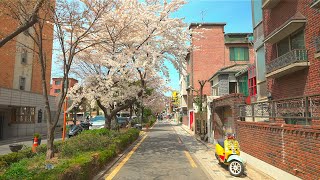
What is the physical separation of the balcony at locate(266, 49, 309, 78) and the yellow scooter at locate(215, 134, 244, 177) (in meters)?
4.29

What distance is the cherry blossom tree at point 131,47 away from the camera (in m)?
14.6

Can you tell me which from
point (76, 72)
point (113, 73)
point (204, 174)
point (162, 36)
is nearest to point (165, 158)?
point (204, 174)

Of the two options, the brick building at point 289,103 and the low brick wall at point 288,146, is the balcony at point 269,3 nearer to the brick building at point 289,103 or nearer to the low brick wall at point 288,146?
the brick building at point 289,103

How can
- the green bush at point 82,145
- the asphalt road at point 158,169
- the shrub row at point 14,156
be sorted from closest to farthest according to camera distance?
the asphalt road at point 158,169
the shrub row at point 14,156
the green bush at point 82,145

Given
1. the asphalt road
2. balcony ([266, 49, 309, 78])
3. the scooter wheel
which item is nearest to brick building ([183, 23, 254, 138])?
balcony ([266, 49, 309, 78])

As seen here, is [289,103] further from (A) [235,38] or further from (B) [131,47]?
(A) [235,38]

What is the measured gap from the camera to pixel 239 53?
38500mm

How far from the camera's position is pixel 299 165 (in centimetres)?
701

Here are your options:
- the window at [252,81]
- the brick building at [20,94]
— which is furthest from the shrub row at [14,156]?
the window at [252,81]

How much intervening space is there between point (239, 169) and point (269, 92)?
22.5 feet

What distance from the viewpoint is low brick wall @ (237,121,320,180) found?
20.9 feet

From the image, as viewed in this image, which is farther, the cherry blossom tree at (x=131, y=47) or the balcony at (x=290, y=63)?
the cherry blossom tree at (x=131, y=47)

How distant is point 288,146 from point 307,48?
563cm

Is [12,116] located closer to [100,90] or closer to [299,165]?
[100,90]
